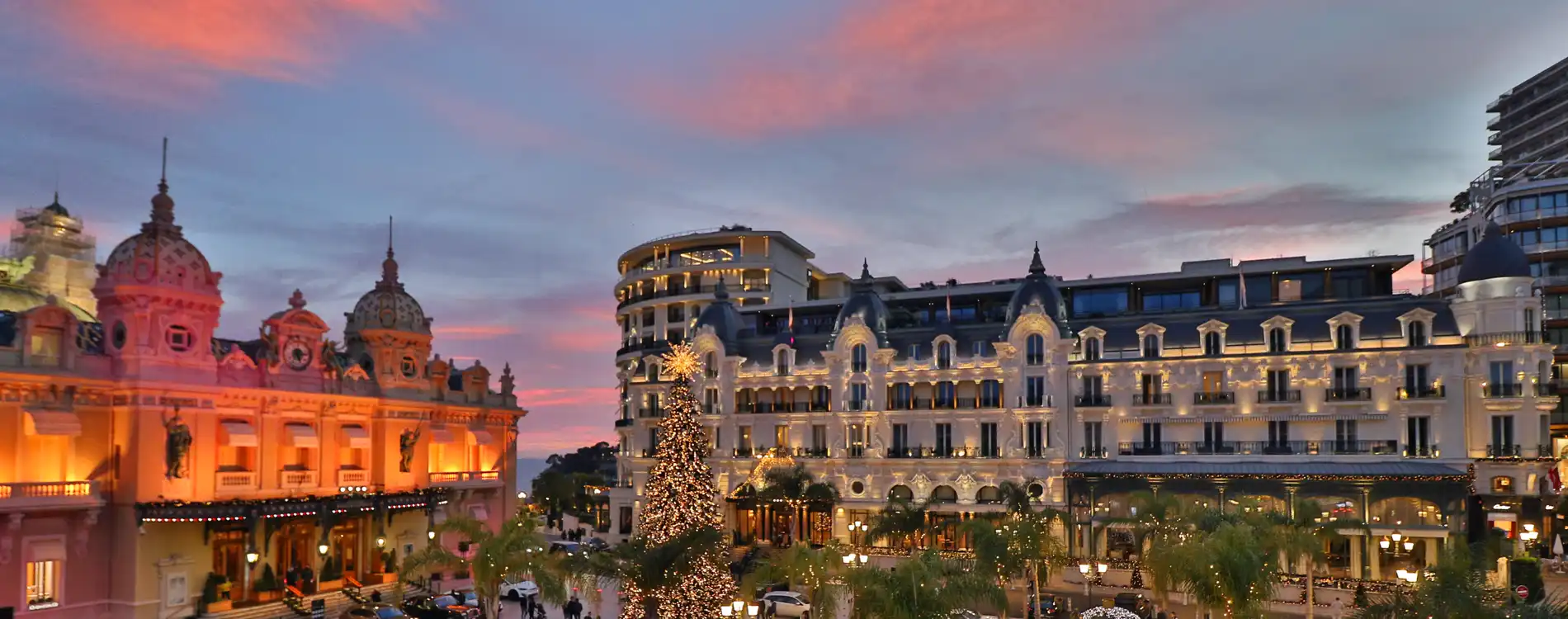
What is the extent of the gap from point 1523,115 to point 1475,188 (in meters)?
11.6

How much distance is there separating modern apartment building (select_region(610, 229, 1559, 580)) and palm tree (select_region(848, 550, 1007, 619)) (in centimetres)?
3013

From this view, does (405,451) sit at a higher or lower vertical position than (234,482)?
higher

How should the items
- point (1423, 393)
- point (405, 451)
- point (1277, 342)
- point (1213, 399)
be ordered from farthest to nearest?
point (1213, 399), point (1277, 342), point (1423, 393), point (405, 451)

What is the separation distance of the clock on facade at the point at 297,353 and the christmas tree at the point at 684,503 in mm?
20490

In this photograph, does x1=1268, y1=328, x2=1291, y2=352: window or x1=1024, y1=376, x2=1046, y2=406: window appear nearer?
x1=1268, y1=328, x2=1291, y2=352: window

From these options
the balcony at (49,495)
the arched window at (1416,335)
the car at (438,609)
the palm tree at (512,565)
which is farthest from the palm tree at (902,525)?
the balcony at (49,495)

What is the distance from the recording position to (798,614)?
48062 millimetres

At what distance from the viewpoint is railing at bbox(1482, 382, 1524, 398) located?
58.2 metres

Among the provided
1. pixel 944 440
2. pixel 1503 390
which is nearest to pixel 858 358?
pixel 944 440

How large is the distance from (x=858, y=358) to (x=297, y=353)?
36952mm

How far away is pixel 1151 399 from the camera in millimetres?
65938

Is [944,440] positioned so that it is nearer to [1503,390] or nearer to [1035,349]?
[1035,349]

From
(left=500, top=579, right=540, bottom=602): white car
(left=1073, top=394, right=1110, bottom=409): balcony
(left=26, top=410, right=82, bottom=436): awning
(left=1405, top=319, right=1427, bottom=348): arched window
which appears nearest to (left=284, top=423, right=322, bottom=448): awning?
(left=26, top=410, right=82, bottom=436): awning

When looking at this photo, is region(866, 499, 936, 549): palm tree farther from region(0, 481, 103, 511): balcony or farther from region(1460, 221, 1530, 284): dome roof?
region(0, 481, 103, 511): balcony
